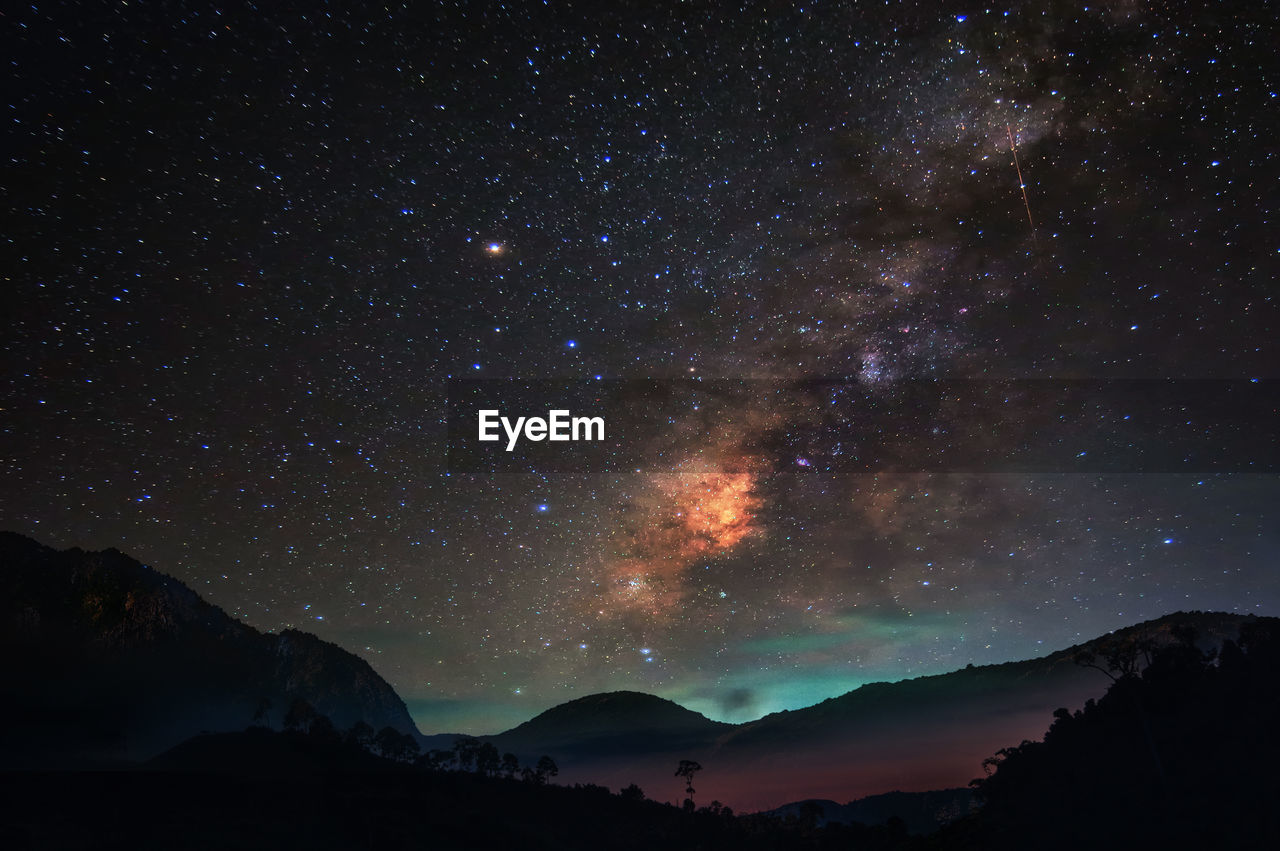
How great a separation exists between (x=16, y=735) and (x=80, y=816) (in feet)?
440

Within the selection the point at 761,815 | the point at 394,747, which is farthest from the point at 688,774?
the point at 394,747

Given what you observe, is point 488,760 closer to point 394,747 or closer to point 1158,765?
point 394,747

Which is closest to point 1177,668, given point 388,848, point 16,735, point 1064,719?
point 1064,719

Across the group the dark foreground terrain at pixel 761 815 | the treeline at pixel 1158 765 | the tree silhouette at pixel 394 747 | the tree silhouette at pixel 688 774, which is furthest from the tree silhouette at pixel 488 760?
the treeline at pixel 1158 765

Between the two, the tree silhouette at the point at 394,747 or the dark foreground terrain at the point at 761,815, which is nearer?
the dark foreground terrain at the point at 761,815

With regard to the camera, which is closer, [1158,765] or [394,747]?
[1158,765]

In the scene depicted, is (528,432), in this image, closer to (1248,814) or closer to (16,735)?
(1248,814)

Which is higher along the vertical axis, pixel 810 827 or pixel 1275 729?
pixel 1275 729

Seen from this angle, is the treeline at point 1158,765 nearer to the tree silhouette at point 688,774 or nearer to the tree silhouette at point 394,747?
the tree silhouette at point 688,774

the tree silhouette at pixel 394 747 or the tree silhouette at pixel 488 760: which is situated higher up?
the tree silhouette at pixel 394 747

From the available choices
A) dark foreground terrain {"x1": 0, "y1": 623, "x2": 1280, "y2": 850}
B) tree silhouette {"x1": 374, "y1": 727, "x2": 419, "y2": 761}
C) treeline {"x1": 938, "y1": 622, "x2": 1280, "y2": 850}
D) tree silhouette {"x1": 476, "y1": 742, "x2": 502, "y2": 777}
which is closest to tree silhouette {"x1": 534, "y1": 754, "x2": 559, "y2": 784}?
tree silhouette {"x1": 476, "y1": 742, "x2": 502, "y2": 777}

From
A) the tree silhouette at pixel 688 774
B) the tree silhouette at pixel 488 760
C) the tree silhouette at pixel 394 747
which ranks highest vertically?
the tree silhouette at pixel 394 747

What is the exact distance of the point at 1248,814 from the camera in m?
47.2

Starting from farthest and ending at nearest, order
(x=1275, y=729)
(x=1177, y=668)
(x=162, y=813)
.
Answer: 1. (x=162, y=813)
2. (x=1177, y=668)
3. (x=1275, y=729)
